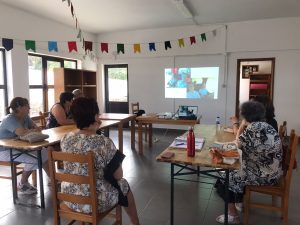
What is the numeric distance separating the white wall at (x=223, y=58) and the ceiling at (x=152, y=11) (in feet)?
0.91

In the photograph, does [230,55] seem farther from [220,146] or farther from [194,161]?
[194,161]

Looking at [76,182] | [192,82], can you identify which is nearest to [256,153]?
[76,182]

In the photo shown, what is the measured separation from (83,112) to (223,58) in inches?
205

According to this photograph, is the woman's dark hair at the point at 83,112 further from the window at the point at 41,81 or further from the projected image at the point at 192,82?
the projected image at the point at 192,82

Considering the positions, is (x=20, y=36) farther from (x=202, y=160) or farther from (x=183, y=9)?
(x=202, y=160)

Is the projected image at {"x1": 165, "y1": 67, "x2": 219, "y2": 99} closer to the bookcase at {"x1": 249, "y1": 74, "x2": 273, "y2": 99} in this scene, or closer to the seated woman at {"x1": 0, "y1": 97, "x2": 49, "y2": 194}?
the bookcase at {"x1": 249, "y1": 74, "x2": 273, "y2": 99}

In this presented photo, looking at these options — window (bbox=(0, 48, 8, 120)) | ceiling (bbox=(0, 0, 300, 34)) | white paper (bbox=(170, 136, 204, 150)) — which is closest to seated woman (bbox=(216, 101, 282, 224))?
white paper (bbox=(170, 136, 204, 150))

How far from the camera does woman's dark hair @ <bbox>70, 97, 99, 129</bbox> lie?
172 centimetres

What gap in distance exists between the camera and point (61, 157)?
1636 mm

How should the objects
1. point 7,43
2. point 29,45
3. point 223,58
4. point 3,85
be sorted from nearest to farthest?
point 7,43 < point 29,45 < point 3,85 < point 223,58

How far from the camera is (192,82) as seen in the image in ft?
21.7

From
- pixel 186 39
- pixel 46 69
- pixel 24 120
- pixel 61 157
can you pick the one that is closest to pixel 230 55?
pixel 186 39

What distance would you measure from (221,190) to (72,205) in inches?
57.8

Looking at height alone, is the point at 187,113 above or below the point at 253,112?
below
